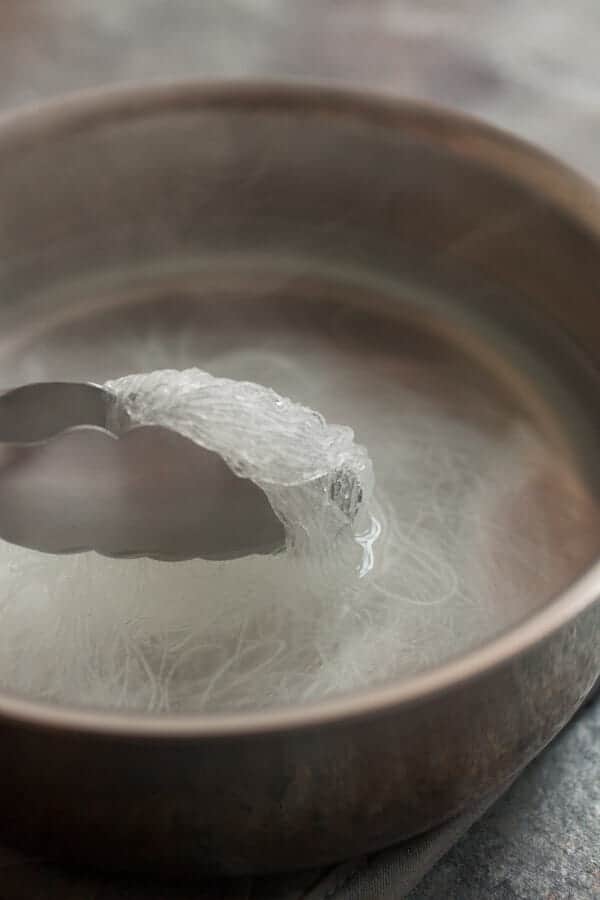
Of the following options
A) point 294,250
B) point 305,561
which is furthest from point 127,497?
point 294,250

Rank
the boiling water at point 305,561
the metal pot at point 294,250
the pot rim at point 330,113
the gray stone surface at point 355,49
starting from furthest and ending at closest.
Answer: the gray stone surface at point 355,49 < the pot rim at point 330,113 < the boiling water at point 305,561 < the metal pot at point 294,250

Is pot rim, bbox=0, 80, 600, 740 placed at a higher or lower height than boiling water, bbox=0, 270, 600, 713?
higher

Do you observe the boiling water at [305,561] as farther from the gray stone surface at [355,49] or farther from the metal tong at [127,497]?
the gray stone surface at [355,49]

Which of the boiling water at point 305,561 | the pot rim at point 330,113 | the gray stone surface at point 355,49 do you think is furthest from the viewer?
the gray stone surface at point 355,49

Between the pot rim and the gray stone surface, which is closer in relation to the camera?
the pot rim

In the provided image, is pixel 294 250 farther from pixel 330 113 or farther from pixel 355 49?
pixel 355 49

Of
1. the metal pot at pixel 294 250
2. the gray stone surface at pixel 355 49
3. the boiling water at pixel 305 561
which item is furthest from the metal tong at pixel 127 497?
the gray stone surface at pixel 355 49

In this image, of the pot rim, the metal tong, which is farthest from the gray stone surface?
the metal tong

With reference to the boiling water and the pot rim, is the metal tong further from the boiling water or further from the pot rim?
the pot rim
